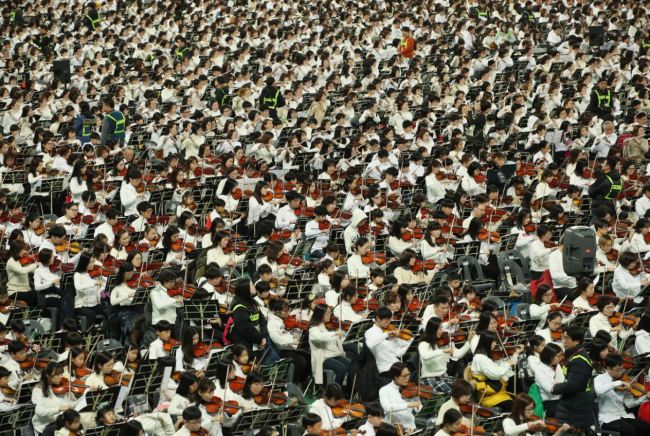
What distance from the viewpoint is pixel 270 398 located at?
12.1m

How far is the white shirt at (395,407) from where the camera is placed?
12.0 metres

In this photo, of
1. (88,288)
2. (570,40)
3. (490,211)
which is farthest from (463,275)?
(570,40)

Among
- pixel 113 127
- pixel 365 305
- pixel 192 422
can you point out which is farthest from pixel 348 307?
pixel 113 127

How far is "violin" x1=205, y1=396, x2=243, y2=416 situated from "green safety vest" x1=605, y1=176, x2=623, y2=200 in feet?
29.6

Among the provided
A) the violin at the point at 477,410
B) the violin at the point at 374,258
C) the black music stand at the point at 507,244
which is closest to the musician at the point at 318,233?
the violin at the point at 374,258

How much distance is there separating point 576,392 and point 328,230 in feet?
19.9

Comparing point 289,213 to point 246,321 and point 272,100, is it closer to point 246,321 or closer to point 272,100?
point 246,321

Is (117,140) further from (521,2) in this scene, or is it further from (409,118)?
(521,2)

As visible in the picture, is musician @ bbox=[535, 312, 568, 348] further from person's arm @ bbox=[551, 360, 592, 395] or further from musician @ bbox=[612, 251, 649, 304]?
musician @ bbox=[612, 251, 649, 304]

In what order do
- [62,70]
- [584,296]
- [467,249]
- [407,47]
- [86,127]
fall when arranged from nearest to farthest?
[584,296] → [467,249] → [86,127] → [62,70] → [407,47]

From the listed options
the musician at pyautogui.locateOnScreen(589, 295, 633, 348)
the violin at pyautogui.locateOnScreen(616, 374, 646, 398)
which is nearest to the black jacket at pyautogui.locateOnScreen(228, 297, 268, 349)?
the musician at pyautogui.locateOnScreen(589, 295, 633, 348)

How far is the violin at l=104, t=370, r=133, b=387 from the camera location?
12562 millimetres

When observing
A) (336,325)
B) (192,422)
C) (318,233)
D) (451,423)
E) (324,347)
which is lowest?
(318,233)

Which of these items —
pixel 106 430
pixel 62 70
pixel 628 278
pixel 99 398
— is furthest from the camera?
pixel 62 70
